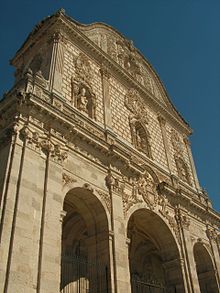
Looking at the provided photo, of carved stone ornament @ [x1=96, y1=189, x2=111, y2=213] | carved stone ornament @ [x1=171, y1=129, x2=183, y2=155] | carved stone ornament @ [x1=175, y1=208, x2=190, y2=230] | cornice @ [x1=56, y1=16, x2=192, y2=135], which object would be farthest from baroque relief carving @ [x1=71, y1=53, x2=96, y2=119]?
carved stone ornament @ [x1=171, y1=129, x2=183, y2=155]

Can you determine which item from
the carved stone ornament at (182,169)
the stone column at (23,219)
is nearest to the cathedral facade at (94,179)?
the stone column at (23,219)

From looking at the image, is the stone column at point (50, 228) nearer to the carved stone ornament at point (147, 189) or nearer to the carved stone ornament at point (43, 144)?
the carved stone ornament at point (43, 144)

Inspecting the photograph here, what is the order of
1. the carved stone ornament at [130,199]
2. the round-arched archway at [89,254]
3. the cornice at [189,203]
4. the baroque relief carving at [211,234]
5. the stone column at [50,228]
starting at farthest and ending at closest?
the baroque relief carving at [211,234]
the cornice at [189,203]
the carved stone ornament at [130,199]
the round-arched archway at [89,254]
the stone column at [50,228]

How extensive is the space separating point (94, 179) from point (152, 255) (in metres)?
7.18

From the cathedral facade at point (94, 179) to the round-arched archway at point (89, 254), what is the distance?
4cm

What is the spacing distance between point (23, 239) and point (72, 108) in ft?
19.7

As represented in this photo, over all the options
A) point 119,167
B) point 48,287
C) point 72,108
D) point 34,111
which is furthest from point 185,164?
point 48,287

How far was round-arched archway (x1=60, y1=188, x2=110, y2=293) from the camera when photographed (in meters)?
10.6

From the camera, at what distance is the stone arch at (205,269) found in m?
15.5

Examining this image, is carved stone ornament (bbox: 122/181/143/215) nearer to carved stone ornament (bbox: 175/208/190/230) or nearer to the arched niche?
carved stone ornament (bbox: 175/208/190/230)

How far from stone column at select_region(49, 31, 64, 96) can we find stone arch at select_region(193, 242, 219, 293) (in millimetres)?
9374

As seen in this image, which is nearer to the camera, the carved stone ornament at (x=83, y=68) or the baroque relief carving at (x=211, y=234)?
the carved stone ornament at (x=83, y=68)

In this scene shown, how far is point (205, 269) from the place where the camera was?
16141mm

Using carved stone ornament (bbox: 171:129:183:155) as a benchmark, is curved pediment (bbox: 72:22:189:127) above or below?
above
